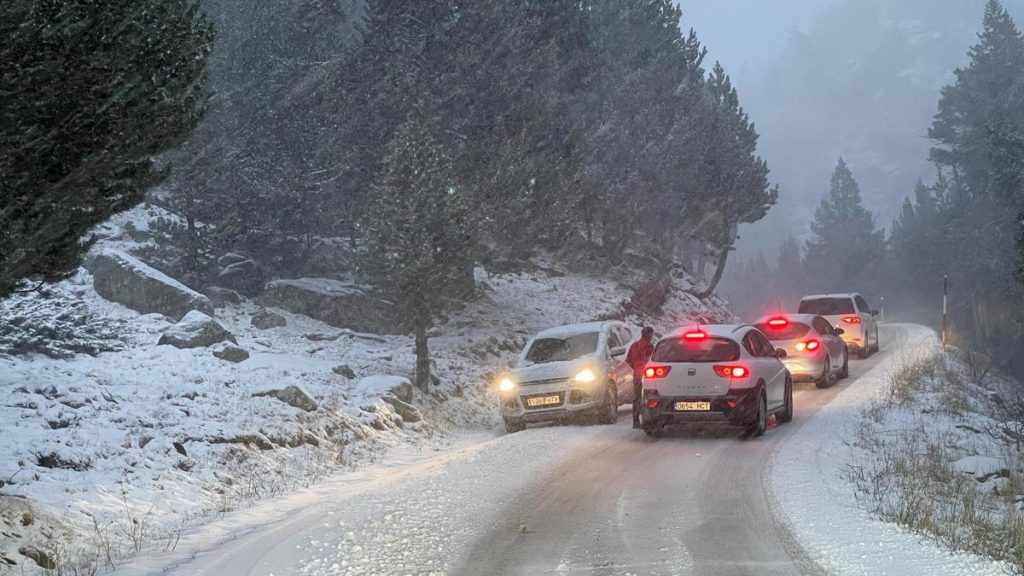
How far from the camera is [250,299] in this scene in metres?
25.5

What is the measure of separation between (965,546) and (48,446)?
9.23m

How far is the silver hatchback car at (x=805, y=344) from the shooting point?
18.8 meters

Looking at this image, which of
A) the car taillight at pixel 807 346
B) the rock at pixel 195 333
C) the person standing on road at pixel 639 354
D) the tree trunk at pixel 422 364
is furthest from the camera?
the tree trunk at pixel 422 364

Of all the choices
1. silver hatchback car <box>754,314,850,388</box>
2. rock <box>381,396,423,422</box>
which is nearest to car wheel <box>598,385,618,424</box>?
rock <box>381,396,423,422</box>

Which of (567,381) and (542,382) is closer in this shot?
(567,381)

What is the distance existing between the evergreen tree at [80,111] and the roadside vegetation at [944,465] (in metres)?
8.05

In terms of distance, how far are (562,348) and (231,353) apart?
6.45 metres

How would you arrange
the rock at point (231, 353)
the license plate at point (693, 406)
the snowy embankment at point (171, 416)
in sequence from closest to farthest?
the snowy embankment at point (171, 416) < the license plate at point (693, 406) < the rock at point (231, 353)

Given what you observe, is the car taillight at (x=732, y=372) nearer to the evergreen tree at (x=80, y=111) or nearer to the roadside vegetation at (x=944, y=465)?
the roadside vegetation at (x=944, y=465)

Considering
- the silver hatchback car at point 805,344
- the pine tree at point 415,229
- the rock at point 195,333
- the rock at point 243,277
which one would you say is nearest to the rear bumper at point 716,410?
the silver hatchback car at point 805,344

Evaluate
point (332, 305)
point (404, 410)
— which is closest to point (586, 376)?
point (404, 410)

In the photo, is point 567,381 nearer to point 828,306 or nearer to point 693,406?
point 693,406

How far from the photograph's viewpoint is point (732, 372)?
1238cm

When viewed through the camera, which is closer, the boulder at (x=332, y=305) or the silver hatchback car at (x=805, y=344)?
the silver hatchback car at (x=805, y=344)
